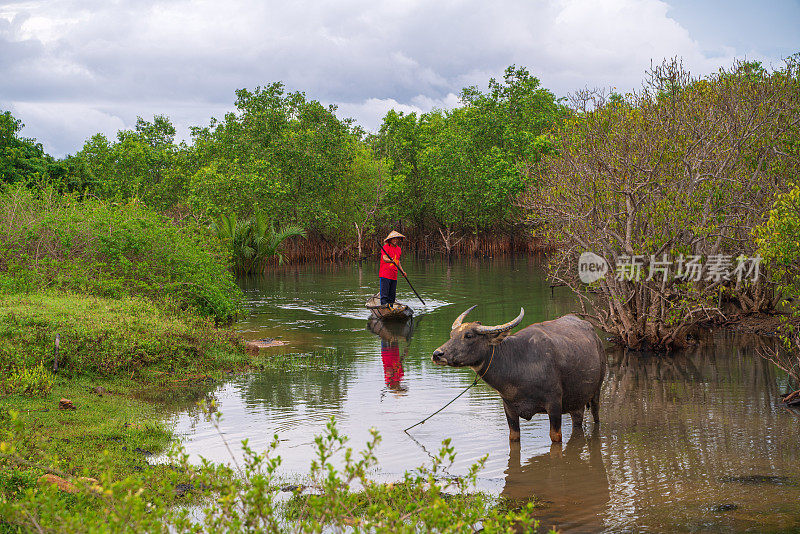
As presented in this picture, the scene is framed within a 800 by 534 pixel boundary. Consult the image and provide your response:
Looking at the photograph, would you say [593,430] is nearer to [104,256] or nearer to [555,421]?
[555,421]

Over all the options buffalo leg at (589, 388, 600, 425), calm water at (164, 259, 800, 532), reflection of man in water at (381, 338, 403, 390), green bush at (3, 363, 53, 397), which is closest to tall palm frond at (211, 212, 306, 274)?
calm water at (164, 259, 800, 532)

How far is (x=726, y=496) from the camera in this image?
6.73 m

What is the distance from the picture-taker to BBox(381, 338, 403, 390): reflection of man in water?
12.3m

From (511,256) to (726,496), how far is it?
138ft

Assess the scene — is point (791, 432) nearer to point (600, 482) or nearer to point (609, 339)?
point (600, 482)

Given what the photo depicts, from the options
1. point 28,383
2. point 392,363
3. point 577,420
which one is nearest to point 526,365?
point 577,420

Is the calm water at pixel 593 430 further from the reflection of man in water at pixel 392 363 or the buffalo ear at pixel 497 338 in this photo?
the buffalo ear at pixel 497 338

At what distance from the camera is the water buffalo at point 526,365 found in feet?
27.0

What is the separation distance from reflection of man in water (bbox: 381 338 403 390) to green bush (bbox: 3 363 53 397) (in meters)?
4.79

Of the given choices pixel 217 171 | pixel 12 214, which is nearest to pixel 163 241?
pixel 12 214

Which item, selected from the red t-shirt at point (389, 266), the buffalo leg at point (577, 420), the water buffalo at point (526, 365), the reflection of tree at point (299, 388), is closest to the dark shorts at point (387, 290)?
the red t-shirt at point (389, 266)

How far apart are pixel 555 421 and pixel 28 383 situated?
250 inches

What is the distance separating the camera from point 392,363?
1389cm

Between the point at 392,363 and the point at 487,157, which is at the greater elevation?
the point at 487,157
